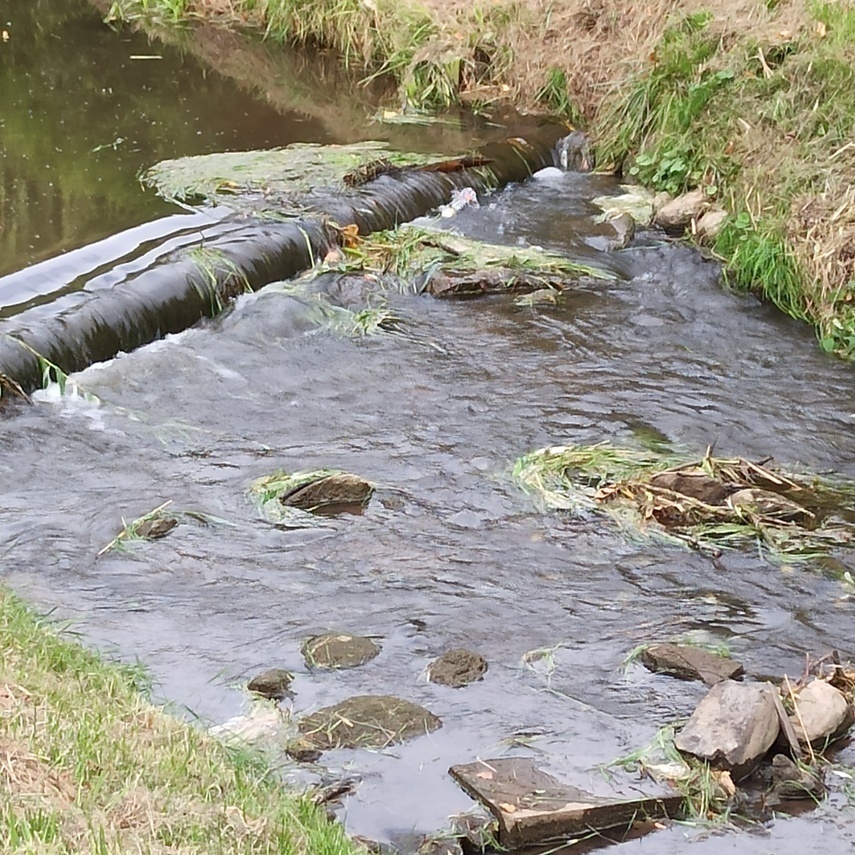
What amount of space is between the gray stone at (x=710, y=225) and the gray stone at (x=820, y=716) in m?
5.15

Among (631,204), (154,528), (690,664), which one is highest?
(631,204)

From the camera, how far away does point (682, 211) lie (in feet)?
29.5

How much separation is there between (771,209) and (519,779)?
18.0 ft

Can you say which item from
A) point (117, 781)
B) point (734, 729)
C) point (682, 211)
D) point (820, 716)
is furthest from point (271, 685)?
point (682, 211)

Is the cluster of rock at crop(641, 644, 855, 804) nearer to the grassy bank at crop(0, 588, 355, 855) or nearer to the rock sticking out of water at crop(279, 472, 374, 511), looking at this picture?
the grassy bank at crop(0, 588, 355, 855)

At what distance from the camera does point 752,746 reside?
145 inches

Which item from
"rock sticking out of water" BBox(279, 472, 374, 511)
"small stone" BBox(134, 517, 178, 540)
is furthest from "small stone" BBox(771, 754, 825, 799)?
"small stone" BBox(134, 517, 178, 540)

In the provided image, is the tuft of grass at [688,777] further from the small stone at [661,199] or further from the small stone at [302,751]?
the small stone at [661,199]

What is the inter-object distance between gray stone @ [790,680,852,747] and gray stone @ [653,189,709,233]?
5.50 meters

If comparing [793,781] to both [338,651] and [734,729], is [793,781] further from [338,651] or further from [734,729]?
[338,651]

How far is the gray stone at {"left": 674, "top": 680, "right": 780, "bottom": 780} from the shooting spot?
369 cm

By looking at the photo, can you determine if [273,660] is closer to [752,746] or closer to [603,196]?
[752,746]

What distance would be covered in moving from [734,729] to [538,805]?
0.67m

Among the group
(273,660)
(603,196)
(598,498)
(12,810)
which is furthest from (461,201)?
(12,810)
